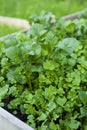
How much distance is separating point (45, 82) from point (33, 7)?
2400 mm

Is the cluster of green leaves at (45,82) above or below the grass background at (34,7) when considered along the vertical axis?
above

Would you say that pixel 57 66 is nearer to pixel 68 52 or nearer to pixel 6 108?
pixel 68 52

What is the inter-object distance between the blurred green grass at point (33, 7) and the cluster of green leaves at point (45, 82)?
2.01 meters

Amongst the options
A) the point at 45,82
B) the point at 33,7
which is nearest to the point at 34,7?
the point at 33,7

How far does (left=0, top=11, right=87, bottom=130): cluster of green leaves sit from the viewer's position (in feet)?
5.76

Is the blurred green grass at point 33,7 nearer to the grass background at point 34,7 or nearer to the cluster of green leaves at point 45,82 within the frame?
the grass background at point 34,7

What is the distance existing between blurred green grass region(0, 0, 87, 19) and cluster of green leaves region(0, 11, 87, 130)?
2.01 meters

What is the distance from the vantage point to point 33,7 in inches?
165

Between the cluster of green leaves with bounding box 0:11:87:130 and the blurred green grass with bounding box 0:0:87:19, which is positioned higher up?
the cluster of green leaves with bounding box 0:11:87:130

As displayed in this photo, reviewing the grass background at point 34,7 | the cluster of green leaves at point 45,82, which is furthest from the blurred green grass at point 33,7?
the cluster of green leaves at point 45,82

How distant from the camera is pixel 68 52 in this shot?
76.4 inches

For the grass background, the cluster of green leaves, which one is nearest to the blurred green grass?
the grass background

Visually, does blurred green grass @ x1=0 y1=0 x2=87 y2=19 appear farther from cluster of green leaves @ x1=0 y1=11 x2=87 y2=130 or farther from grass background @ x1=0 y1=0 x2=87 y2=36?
cluster of green leaves @ x1=0 y1=11 x2=87 y2=130

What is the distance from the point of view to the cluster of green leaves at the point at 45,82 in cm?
176
